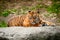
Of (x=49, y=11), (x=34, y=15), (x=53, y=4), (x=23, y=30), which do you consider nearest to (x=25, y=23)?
(x=34, y=15)

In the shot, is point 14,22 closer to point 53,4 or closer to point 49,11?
point 49,11

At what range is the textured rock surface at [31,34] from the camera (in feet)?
9.86

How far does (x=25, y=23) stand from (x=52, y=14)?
317 centimetres

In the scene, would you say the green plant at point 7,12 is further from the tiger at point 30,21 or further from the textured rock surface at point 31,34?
the textured rock surface at point 31,34

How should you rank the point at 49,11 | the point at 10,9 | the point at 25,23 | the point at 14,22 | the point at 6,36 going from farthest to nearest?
the point at 10,9, the point at 49,11, the point at 14,22, the point at 25,23, the point at 6,36

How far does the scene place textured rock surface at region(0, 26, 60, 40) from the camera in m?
3.01

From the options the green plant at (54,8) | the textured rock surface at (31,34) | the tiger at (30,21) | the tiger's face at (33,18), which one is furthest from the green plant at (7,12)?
the textured rock surface at (31,34)

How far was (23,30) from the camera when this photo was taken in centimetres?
317

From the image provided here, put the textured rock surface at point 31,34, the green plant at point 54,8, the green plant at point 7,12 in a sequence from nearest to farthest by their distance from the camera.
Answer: the textured rock surface at point 31,34
the green plant at point 7,12
the green plant at point 54,8

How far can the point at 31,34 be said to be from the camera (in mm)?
3020

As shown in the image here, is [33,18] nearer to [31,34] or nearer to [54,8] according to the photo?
[31,34]

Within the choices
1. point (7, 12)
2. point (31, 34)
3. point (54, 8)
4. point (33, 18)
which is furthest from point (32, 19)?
point (54, 8)

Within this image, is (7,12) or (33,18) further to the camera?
(7,12)

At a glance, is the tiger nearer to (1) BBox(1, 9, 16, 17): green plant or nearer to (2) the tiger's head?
(2) the tiger's head
